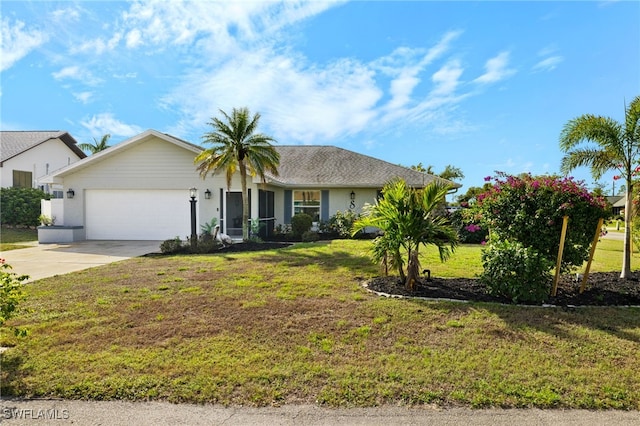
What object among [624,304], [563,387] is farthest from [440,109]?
[563,387]

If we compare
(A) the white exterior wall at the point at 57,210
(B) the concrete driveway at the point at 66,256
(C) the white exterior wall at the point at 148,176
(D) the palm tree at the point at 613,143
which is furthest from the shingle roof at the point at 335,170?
(A) the white exterior wall at the point at 57,210

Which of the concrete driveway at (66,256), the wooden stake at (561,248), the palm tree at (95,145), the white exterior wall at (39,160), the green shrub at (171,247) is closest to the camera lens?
the wooden stake at (561,248)

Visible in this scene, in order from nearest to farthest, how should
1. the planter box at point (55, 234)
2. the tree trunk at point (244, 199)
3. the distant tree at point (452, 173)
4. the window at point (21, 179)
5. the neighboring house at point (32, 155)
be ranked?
1. the tree trunk at point (244, 199)
2. the planter box at point (55, 234)
3. the neighboring house at point (32, 155)
4. the window at point (21, 179)
5. the distant tree at point (452, 173)

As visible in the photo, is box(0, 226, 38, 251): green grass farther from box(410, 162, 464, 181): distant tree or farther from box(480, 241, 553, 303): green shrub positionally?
box(410, 162, 464, 181): distant tree

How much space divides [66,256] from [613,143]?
15110mm

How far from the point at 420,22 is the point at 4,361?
11.9 meters

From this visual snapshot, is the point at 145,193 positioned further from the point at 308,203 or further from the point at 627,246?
the point at 627,246

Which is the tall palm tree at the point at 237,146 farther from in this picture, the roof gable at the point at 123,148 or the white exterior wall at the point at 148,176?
the white exterior wall at the point at 148,176

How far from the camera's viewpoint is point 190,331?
167 inches

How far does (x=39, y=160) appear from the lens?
2461 centimetres

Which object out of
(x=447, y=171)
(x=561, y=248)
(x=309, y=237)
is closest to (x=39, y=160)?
(x=309, y=237)

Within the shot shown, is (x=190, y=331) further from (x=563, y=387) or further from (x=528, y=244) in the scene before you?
(x=528, y=244)

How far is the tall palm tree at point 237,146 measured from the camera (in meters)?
13.1

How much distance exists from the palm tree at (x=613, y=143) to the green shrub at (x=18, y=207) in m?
25.9
